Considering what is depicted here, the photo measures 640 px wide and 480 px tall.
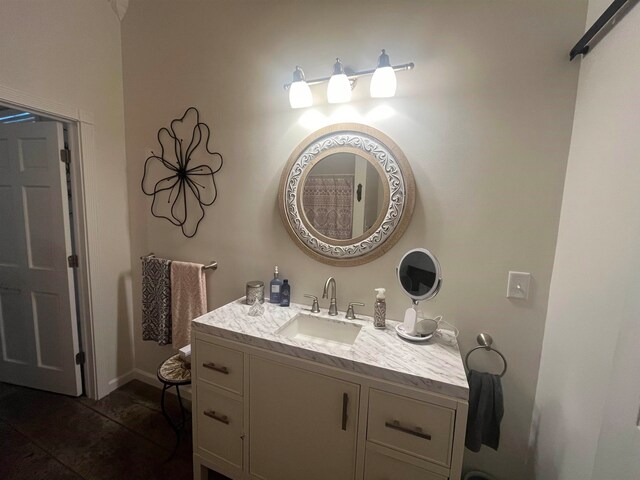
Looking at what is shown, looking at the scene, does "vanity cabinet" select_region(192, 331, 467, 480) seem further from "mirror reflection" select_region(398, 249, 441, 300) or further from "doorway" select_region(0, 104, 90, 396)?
"doorway" select_region(0, 104, 90, 396)

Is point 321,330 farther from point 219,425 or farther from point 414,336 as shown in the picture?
point 219,425

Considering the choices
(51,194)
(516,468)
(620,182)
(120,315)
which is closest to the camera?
(620,182)

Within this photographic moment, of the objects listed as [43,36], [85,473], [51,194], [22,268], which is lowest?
[85,473]

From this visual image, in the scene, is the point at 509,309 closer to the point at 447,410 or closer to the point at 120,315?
the point at 447,410

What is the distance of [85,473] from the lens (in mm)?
1486

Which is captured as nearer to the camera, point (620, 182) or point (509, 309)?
point (620, 182)

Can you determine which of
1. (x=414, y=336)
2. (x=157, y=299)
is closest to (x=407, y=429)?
(x=414, y=336)

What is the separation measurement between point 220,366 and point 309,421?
1.57 feet

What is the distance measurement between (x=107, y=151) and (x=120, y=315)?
49.0 inches

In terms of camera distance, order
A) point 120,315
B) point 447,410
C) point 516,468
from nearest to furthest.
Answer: point 447,410 → point 516,468 → point 120,315

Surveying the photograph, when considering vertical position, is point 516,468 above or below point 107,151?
below

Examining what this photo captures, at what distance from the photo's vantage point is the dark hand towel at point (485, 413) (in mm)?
1111

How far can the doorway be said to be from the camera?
1.86 m

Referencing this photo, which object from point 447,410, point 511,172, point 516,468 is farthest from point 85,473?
point 511,172
